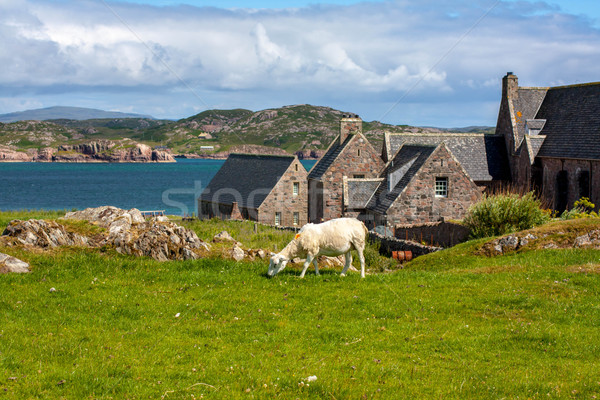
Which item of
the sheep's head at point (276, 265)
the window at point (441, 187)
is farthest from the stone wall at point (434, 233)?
the sheep's head at point (276, 265)

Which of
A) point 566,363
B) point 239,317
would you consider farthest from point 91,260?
point 566,363

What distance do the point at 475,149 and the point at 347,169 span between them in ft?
48.7

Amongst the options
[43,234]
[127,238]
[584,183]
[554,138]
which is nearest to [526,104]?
[554,138]

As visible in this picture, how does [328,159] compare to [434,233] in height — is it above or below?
above

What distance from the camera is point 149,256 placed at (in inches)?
827

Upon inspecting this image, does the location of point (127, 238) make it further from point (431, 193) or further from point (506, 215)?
point (431, 193)

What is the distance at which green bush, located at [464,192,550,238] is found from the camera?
94.4 feet

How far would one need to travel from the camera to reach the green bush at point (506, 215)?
28.8 meters

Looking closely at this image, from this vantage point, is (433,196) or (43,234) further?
(433,196)

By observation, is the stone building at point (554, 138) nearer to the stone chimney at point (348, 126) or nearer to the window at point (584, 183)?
the window at point (584, 183)

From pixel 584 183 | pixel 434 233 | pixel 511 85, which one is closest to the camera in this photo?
pixel 434 233

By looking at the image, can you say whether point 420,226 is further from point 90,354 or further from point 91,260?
point 90,354

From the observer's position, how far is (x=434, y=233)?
118 feet

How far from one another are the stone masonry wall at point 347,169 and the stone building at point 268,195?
1034 cm
